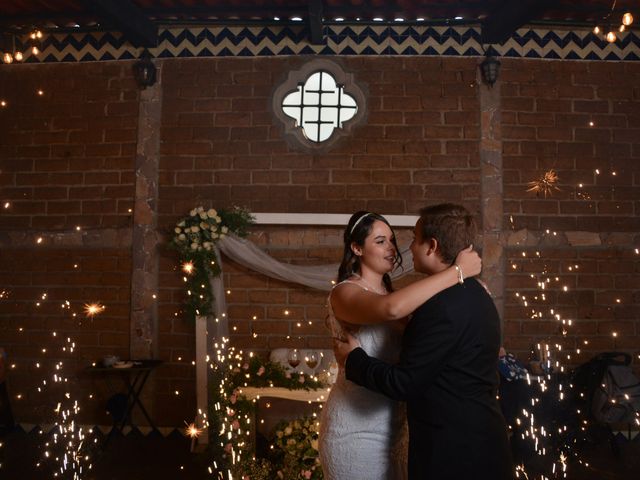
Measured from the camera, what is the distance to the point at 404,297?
1590 millimetres

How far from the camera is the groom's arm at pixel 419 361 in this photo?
1.51 m

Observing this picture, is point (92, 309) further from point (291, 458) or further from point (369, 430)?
point (369, 430)

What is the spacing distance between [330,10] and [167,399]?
13.0ft

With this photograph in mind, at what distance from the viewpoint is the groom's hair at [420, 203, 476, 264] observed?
5.47ft

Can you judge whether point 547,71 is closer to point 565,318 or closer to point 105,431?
point 565,318

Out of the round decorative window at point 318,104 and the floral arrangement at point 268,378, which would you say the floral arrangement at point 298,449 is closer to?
the floral arrangement at point 268,378

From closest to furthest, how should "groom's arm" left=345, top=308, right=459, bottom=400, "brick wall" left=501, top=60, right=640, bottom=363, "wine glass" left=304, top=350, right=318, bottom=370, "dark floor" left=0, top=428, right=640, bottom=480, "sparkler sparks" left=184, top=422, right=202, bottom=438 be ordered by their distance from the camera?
"groom's arm" left=345, top=308, right=459, bottom=400 → "dark floor" left=0, top=428, right=640, bottom=480 → "wine glass" left=304, top=350, right=318, bottom=370 → "sparkler sparks" left=184, top=422, right=202, bottom=438 → "brick wall" left=501, top=60, right=640, bottom=363

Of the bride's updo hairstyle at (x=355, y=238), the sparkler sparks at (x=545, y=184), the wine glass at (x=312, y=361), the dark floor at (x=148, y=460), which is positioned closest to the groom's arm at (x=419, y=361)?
the bride's updo hairstyle at (x=355, y=238)

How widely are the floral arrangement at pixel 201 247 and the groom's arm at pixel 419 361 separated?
3.07 metres

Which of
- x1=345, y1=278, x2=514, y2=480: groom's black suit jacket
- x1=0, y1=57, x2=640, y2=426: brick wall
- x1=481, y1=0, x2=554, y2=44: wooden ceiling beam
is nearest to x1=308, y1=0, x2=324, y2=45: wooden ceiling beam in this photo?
x1=0, y1=57, x2=640, y2=426: brick wall

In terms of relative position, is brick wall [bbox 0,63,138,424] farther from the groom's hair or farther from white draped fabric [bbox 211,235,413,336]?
the groom's hair

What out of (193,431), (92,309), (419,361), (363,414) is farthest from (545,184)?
(92,309)

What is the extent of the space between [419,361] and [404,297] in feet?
0.67

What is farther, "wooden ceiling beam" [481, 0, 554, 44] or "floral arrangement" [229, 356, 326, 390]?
"wooden ceiling beam" [481, 0, 554, 44]
